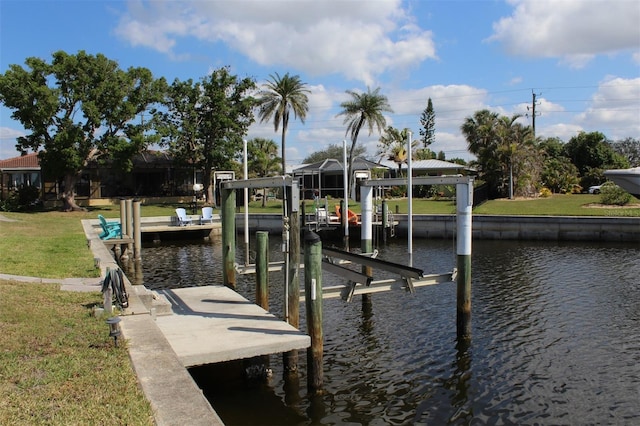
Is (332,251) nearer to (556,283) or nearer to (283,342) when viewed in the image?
(283,342)

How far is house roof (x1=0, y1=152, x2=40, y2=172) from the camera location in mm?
39875

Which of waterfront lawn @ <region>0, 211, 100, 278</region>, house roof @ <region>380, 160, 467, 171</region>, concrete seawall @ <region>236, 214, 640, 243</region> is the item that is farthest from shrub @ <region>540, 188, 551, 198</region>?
waterfront lawn @ <region>0, 211, 100, 278</region>

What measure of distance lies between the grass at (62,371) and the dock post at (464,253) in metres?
6.27

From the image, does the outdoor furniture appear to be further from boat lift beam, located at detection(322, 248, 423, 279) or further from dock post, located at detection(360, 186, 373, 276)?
boat lift beam, located at detection(322, 248, 423, 279)

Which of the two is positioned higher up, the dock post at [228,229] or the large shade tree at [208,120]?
the large shade tree at [208,120]

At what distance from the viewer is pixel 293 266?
28.3 ft

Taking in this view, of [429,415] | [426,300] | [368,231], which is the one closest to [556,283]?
[426,300]

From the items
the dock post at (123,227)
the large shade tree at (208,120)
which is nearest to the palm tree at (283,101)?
the large shade tree at (208,120)

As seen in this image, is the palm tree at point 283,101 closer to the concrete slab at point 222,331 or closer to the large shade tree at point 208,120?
the large shade tree at point 208,120

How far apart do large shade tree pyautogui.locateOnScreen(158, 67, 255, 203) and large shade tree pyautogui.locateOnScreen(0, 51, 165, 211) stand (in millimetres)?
4551

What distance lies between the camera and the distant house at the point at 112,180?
39.5 meters

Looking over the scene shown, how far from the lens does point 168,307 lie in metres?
9.30

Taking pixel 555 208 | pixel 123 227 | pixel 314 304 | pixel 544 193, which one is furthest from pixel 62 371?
pixel 544 193

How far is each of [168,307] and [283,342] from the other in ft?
8.59
